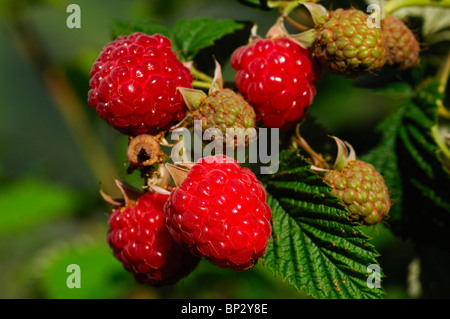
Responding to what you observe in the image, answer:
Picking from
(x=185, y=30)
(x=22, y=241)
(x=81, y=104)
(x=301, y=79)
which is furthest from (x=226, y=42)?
(x=22, y=241)

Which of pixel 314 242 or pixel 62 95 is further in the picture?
pixel 62 95

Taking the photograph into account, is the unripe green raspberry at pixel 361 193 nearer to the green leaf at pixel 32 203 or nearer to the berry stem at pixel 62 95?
the berry stem at pixel 62 95

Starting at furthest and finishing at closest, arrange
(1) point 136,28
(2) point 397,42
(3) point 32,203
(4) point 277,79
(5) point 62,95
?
(3) point 32,203 → (5) point 62,95 → (1) point 136,28 → (2) point 397,42 → (4) point 277,79

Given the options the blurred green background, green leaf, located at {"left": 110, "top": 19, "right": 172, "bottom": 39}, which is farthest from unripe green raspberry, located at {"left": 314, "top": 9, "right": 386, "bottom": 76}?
the blurred green background

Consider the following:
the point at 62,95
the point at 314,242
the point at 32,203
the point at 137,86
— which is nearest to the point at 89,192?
the point at 32,203

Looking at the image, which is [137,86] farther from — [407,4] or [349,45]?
[407,4]

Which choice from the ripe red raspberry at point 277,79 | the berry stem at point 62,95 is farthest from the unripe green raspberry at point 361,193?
the berry stem at point 62,95
